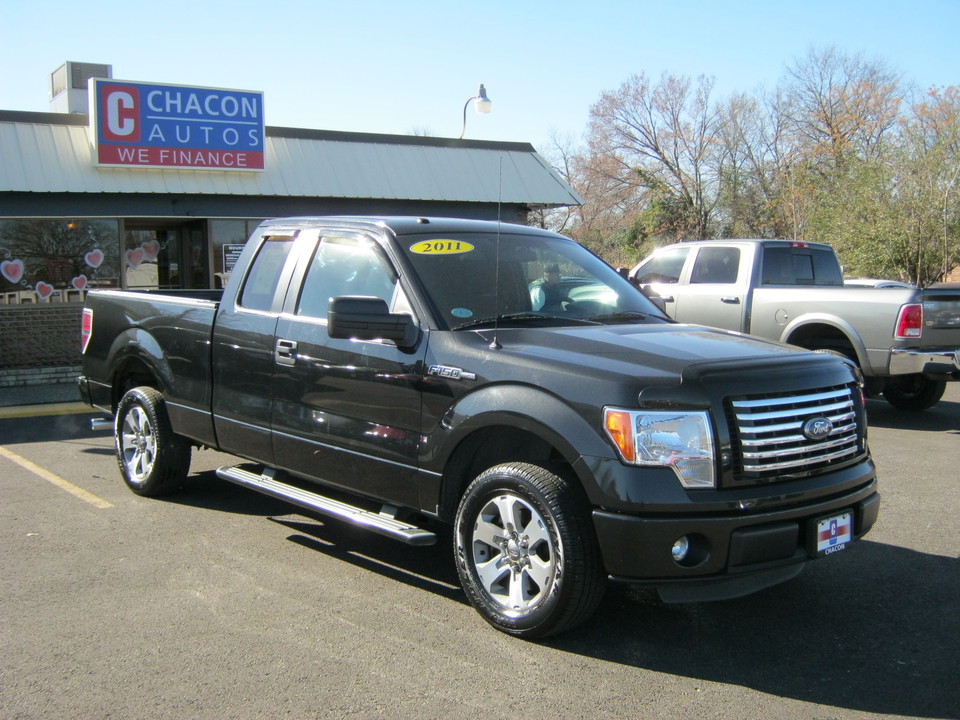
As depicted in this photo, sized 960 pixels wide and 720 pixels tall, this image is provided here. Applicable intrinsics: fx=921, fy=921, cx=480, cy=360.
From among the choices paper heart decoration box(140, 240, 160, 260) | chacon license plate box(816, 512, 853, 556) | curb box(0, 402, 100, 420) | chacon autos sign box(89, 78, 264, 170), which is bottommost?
curb box(0, 402, 100, 420)

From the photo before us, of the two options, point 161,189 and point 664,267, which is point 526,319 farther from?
point 161,189

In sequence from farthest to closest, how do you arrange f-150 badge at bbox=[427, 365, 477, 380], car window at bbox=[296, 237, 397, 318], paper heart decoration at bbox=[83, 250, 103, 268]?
1. paper heart decoration at bbox=[83, 250, 103, 268]
2. car window at bbox=[296, 237, 397, 318]
3. f-150 badge at bbox=[427, 365, 477, 380]

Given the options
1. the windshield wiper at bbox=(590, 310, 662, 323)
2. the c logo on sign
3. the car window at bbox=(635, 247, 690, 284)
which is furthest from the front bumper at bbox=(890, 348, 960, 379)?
the c logo on sign

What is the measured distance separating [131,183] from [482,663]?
1282 cm

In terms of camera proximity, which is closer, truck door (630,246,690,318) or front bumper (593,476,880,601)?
front bumper (593,476,880,601)

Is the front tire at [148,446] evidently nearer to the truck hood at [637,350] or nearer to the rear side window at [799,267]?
the truck hood at [637,350]

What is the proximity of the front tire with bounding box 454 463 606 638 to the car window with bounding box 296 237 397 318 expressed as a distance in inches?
53.8

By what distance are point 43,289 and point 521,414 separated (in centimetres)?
1278

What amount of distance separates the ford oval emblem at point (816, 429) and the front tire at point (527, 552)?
1.05 metres

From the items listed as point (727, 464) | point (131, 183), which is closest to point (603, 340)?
point (727, 464)

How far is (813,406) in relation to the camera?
13.6ft

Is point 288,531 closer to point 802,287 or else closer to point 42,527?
point 42,527

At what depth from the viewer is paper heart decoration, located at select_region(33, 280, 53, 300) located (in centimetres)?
1459

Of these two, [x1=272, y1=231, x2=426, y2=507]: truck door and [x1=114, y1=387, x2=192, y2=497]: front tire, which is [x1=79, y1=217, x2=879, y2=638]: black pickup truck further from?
[x1=114, y1=387, x2=192, y2=497]: front tire
